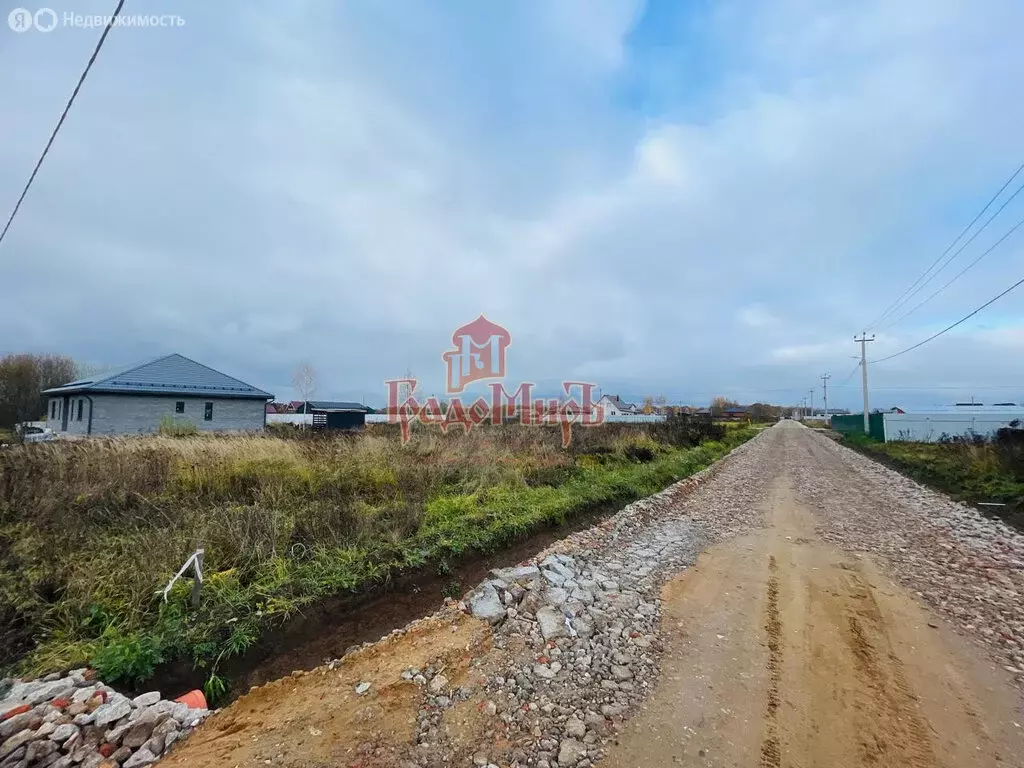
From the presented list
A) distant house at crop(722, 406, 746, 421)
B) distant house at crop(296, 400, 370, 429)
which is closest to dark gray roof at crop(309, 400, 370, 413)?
distant house at crop(296, 400, 370, 429)

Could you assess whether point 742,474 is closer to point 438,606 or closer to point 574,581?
point 574,581

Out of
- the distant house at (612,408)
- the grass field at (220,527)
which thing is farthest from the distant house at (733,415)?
the grass field at (220,527)

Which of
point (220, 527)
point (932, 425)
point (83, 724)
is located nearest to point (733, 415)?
point (932, 425)

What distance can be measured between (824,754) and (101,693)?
4163 mm

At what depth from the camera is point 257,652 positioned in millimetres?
3408

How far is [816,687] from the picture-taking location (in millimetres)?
3037

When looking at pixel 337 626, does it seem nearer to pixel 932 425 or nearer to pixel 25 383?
pixel 932 425

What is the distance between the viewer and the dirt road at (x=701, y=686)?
2.46m

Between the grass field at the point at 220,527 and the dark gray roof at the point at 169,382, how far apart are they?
38.8 feet

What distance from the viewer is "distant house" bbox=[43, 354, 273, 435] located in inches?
755

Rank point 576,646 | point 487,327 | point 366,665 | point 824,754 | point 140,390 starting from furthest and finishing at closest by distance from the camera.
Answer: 1. point 140,390
2. point 487,327
3. point 576,646
4. point 366,665
5. point 824,754

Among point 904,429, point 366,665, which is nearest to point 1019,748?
point 366,665

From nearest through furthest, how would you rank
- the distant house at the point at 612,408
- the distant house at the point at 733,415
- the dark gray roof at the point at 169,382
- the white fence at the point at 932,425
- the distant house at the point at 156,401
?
the distant house at the point at 156,401, the dark gray roof at the point at 169,382, the white fence at the point at 932,425, the distant house at the point at 612,408, the distant house at the point at 733,415

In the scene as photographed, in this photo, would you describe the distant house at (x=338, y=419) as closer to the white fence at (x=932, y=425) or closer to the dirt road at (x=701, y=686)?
the dirt road at (x=701, y=686)
